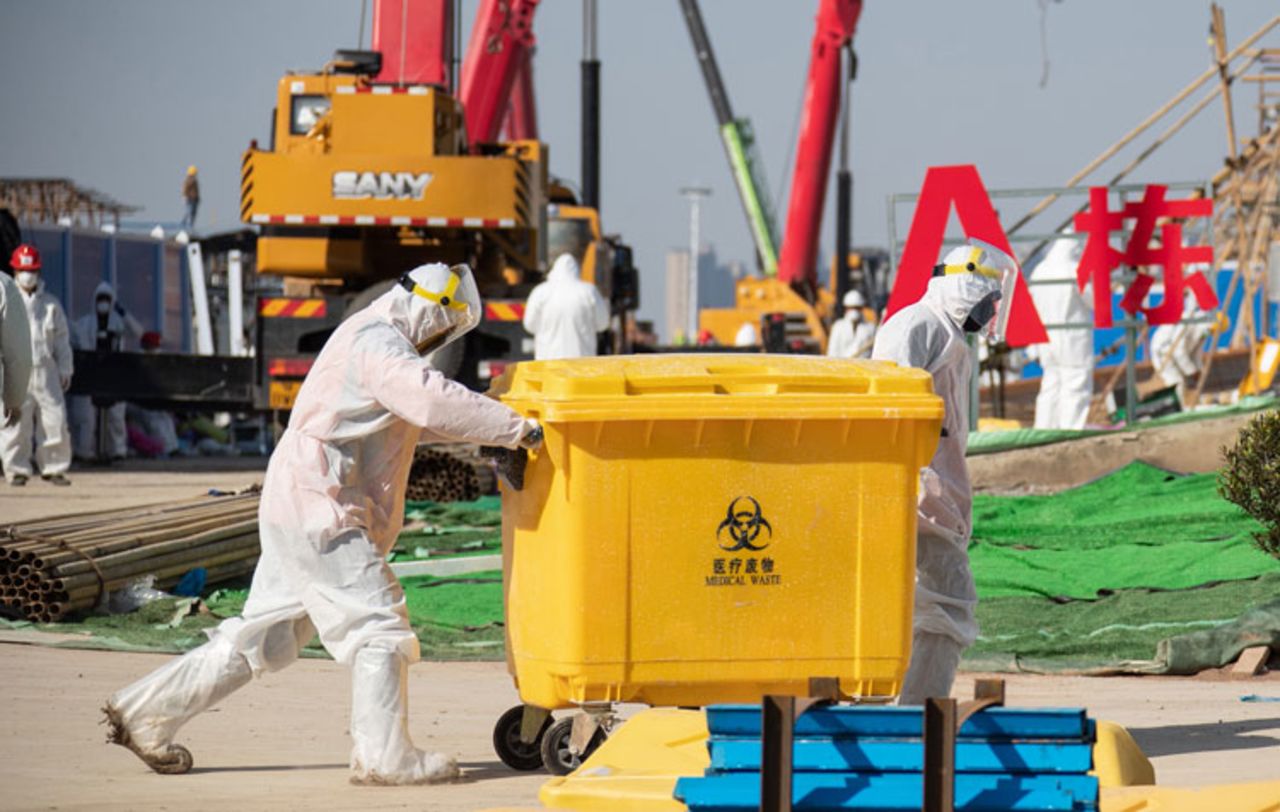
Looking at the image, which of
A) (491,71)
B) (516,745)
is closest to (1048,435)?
(516,745)

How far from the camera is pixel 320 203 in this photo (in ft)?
60.4

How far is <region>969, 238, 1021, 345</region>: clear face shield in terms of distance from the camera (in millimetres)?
7320

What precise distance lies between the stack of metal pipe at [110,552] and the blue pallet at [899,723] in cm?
597

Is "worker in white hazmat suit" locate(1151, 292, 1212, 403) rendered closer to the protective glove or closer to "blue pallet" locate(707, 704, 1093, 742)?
the protective glove

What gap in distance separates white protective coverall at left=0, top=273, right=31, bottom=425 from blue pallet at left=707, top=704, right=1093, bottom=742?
9297mm

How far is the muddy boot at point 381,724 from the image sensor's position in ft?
21.3

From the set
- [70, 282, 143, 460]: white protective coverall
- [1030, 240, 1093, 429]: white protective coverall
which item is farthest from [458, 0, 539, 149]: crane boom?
[1030, 240, 1093, 429]: white protective coverall

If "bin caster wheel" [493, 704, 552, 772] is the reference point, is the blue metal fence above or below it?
above

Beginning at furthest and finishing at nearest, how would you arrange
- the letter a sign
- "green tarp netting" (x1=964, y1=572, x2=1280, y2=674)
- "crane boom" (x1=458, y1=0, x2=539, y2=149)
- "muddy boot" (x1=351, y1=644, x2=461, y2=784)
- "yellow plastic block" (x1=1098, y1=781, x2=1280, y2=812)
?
"crane boom" (x1=458, y1=0, x2=539, y2=149) < the letter a sign < "green tarp netting" (x1=964, y1=572, x2=1280, y2=674) < "muddy boot" (x1=351, y1=644, x2=461, y2=784) < "yellow plastic block" (x1=1098, y1=781, x2=1280, y2=812)

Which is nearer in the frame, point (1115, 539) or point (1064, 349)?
point (1115, 539)

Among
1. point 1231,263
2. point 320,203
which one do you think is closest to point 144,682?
point 320,203

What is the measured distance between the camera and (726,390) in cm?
639

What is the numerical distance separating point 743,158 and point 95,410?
1183 inches

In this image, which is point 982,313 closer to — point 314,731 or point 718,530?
point 718,530
